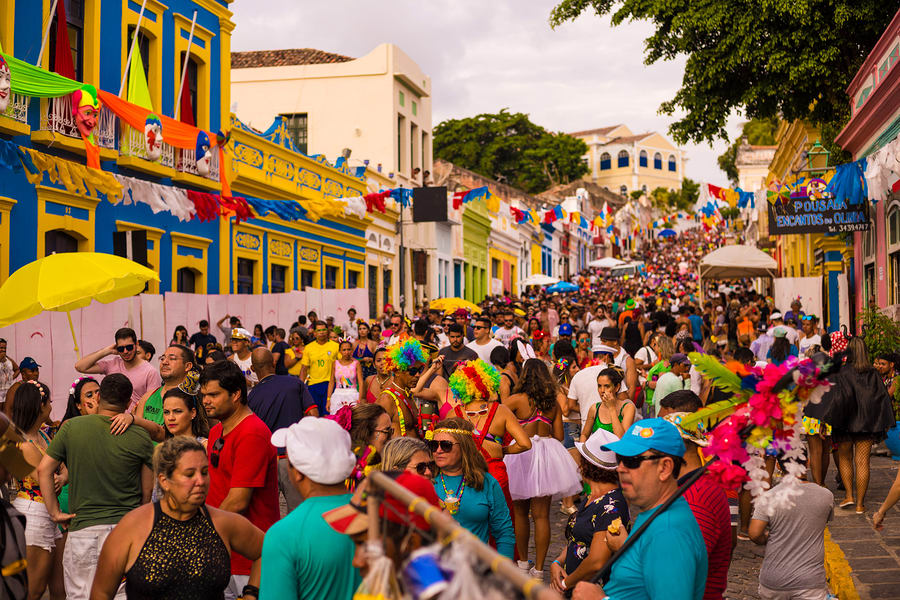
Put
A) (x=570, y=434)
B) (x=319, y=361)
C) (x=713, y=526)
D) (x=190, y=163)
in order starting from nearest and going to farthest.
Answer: (x=713, y=526), (x=570, y=434), (x=319, y=361), (x=190, y=163)

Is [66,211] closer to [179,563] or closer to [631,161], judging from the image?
[179,563]

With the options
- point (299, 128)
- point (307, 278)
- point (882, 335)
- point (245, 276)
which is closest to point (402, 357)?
point (882, 335)

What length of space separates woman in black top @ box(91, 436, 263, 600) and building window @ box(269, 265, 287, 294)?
21016mm

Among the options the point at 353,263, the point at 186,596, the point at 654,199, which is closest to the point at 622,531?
the point at 186,596

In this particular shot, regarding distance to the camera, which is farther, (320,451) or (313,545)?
(320,451)

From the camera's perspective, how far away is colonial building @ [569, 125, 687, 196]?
138125 millimetres

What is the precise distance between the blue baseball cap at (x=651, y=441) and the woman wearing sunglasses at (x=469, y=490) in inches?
70.8

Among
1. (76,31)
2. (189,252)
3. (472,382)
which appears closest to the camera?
(472,382)

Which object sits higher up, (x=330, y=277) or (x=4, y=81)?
(x=4, y=81)

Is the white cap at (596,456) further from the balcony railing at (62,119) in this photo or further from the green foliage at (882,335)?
the balcony railing at (62,119)

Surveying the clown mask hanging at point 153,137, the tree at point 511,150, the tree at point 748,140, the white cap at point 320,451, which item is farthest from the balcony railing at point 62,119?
the tree at point 748,140

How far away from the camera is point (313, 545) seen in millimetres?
3613

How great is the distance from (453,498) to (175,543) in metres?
1.93

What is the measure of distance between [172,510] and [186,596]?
0.34 meters
